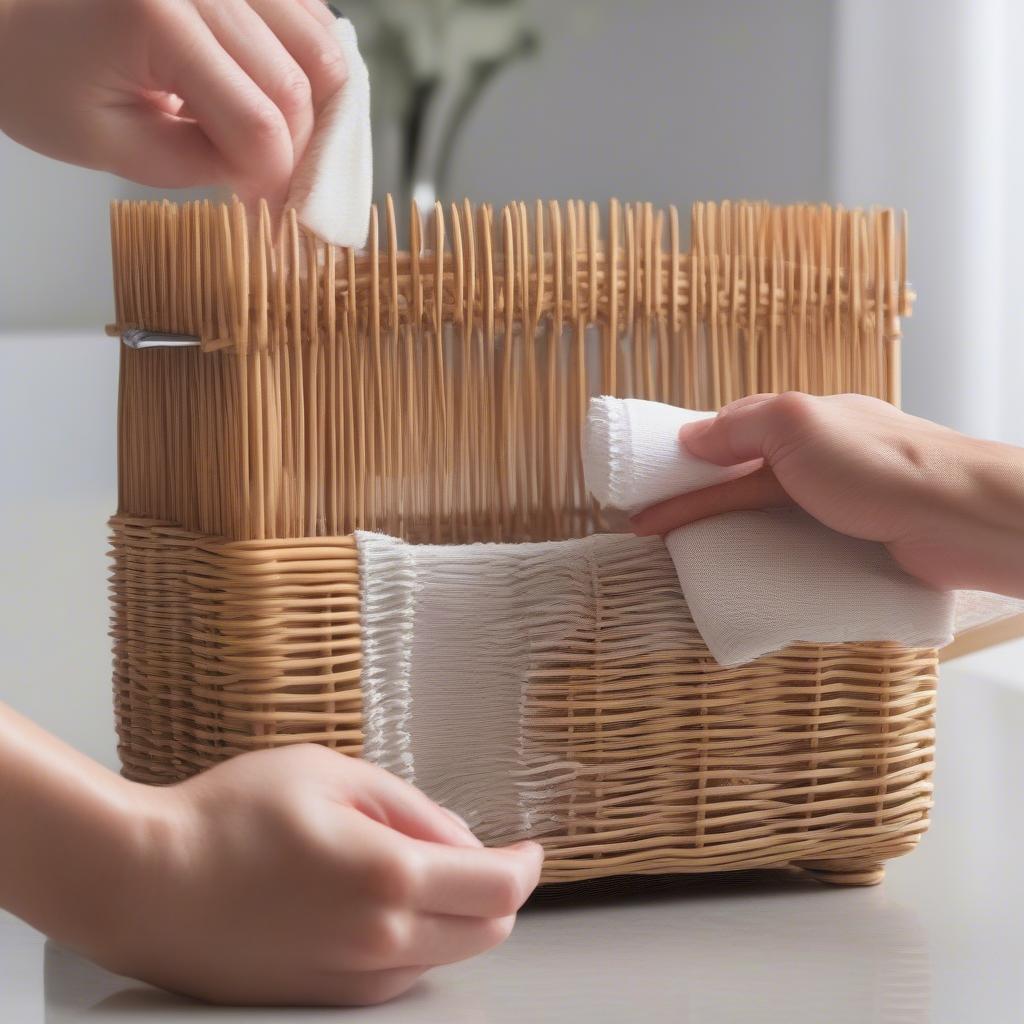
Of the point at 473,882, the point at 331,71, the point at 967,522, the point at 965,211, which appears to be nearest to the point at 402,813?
the point at 473,882

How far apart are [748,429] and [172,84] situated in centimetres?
32

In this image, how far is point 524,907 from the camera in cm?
73

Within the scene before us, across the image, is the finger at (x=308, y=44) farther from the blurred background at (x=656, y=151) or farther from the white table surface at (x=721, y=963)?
the blurred background at (x=656, y=151)

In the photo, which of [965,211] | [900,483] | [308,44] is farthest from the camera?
[965,211]

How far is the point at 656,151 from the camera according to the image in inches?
107

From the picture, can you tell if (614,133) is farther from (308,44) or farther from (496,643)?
(496,643)

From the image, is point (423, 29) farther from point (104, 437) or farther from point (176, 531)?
point (176, 531)

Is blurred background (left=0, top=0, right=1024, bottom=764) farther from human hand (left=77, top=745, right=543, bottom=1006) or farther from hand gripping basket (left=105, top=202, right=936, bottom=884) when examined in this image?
human hand (left=77, top=745, right=543, bottom=1006)

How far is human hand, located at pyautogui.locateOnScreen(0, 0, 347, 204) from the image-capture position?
70cm

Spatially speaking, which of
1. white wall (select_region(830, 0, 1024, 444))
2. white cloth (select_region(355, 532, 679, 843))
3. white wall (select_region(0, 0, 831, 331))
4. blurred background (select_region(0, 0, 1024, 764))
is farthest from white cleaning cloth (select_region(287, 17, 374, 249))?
white wall (select_region(0, 0, 831, 331))

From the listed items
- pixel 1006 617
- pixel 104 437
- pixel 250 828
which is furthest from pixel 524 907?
pixel 104 437

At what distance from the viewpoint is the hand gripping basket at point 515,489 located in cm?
67

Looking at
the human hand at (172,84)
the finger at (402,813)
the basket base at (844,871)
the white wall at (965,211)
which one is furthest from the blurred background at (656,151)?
the finger at (402,813)

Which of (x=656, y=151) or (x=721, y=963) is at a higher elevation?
(x=656, y=151)
